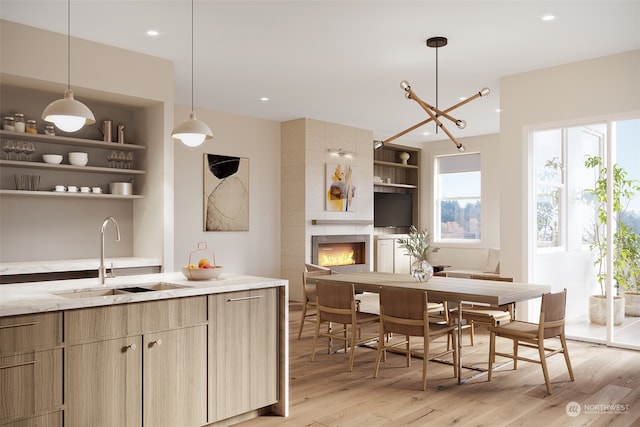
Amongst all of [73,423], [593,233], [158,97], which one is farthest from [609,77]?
[73,423]

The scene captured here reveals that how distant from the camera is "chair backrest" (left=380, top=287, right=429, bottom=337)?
385 centimetres

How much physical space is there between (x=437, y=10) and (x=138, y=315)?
310 centimetres

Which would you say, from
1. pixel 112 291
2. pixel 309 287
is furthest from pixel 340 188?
pixel 112 291

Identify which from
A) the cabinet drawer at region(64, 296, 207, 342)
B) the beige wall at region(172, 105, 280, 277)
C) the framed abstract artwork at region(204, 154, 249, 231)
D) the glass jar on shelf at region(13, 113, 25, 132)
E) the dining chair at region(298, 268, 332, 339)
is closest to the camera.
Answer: the cabinet drawer at region(64, 296, 207, 342)

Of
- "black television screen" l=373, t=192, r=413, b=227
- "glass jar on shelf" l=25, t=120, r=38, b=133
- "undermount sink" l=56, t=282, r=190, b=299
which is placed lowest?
"undermount sink" l=56, t=282, r=190, b=299

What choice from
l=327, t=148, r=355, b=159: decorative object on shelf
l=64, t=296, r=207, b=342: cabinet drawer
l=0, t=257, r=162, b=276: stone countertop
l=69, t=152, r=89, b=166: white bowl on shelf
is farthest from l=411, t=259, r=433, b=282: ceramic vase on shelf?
l=327, t=148, r=355, b=159: decorative object on shelf

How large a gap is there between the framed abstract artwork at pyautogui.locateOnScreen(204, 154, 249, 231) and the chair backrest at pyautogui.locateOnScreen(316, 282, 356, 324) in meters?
3.24

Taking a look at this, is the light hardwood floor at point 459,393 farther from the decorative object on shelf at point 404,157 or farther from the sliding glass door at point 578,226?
the decorative object on shelf at point 404,157

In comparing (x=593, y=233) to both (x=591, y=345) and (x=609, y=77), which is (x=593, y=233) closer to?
(x=591, y=345)

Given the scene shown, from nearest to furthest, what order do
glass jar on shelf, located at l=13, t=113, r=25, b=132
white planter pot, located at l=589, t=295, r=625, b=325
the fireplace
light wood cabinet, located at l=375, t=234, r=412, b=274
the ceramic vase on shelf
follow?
the ceramic vase on shelf < glass jar on shelf, located at l=13, t=113, r=25, b=132 < white planter pot, located at l=589, t=295, r=625, b=325 < the fireplace < light wood cabinet, located at l=375, t=234, r=412, b=274

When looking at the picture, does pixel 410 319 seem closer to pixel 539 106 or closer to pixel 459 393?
pixel 459 393

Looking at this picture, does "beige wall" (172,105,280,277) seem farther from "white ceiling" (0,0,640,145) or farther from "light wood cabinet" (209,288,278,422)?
"light wood cabinet" (209,288,278,422)

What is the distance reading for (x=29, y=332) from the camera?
7.60 ft

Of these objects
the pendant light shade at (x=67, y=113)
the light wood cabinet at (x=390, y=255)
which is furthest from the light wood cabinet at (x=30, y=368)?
the light wood cabinet at (x=390, y=255)
